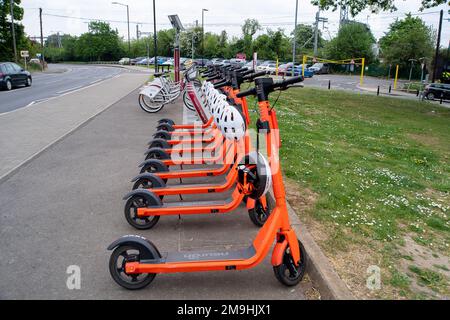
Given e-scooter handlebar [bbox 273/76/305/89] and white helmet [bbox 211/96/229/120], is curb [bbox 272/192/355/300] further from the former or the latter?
white helmet [bbox 211/96/229/120]

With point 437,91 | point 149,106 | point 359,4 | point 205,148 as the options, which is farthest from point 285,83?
point 437,91

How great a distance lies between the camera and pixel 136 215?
13.6 feet

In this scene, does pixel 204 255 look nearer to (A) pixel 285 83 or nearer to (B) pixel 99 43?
(A) pixel 285 83

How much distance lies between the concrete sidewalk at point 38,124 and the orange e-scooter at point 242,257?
3593 mm

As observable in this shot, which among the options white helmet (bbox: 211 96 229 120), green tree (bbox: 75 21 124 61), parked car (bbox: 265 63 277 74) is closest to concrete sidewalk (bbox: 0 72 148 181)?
white helmet (bbox: 211 96 229 120)

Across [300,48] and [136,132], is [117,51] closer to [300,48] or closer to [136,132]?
[300,48]

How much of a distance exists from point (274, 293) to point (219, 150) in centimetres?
331

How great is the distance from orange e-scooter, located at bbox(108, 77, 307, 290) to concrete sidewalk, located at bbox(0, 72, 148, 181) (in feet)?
11.8

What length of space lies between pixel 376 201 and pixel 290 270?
209 cm

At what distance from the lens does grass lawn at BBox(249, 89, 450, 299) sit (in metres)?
3.23

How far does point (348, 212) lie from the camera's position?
435 cm

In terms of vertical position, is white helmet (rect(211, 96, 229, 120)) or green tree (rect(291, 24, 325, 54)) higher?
green tree (rect(291, 24, 325, 54))

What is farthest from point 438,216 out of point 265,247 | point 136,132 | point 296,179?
point 136,132

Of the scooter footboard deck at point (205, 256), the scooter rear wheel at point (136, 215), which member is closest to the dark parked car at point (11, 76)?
the scooter rear wheel at point (136, 215)
